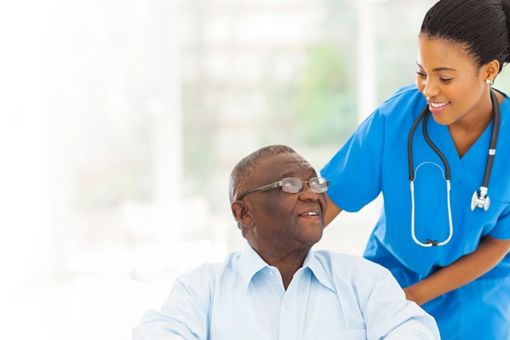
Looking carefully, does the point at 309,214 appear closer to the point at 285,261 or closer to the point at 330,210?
the point at 285,261

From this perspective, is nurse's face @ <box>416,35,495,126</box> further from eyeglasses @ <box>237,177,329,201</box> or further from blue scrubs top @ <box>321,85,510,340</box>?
eyeglasses @ <box>237,177,329,201</box>

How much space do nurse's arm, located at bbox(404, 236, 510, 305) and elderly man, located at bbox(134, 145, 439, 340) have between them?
177 millimetres

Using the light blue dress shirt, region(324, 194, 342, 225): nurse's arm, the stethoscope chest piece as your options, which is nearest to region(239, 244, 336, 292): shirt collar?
the light blue dress shirt

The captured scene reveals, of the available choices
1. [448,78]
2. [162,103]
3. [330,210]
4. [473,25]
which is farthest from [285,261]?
[162,103]

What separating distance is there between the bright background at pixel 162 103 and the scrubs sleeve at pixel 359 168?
327cm

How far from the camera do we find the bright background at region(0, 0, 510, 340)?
5.38 metres

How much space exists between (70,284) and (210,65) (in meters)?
1.81

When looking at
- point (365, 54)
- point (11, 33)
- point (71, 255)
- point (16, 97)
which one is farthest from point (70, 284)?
point (365, 54)

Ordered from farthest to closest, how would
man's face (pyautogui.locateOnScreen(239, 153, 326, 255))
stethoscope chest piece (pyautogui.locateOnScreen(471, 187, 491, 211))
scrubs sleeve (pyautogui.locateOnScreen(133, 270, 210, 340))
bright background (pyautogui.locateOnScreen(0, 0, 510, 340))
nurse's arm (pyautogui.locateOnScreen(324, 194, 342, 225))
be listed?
bright background (pyautogui.locateOnScreen(0, 0, 510, 340)), nurse's arm (pyautogui.locateOnScreen(324, 194, 342, 225)), stethoscope chest piece (pyautogui.locateOnScreen(471, 187, 491, 211)), man's face (pyautogui.locateOnScreen(239, 153, 326, 255)), scrubs sleeve (pyautogui.locateOnScreen(133, 270, 210, 340))

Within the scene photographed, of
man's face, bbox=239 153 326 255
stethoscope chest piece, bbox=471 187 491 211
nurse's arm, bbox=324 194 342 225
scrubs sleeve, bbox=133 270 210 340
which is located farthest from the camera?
nurse's arm, bbox=324 194 342 225

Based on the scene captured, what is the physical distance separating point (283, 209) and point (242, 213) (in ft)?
0.34

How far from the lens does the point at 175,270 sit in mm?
5051

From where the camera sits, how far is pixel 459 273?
1.91 m

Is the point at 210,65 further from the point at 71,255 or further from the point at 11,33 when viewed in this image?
the point at 71,255
